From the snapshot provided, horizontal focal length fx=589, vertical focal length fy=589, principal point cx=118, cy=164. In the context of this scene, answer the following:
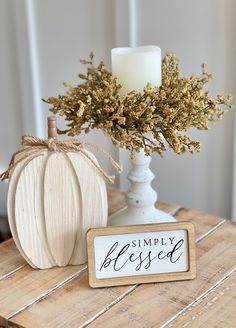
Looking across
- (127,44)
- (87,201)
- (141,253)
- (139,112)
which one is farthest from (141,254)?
(127,44)

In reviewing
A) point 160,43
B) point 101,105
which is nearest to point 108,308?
point 101,105

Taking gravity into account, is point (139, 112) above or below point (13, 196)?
above

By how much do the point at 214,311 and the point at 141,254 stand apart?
0.49 ft

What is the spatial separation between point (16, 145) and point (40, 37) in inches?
13.5

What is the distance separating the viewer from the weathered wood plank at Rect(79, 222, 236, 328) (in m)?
0.88

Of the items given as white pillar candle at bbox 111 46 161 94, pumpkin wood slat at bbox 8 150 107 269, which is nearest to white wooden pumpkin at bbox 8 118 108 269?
pumpkin wood slat at bbox 8 150 107 269

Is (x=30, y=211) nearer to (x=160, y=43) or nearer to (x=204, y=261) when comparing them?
(x=204, y=261)

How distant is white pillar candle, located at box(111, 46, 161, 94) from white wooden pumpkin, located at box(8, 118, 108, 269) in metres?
0.14

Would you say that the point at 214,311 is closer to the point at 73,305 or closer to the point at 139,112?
the point at 73,305

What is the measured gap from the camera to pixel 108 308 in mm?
914

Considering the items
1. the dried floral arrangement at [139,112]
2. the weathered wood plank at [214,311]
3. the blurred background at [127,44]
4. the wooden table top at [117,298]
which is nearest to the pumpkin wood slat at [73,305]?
the wooden table top at [117,298]

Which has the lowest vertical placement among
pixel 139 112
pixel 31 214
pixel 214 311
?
pixel 214 311

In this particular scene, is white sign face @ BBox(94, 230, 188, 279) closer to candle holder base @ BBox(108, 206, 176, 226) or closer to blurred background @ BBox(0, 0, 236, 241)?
candle holder base @ BBox(108, 206, 176, 226)

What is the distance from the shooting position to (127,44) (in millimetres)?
1365
